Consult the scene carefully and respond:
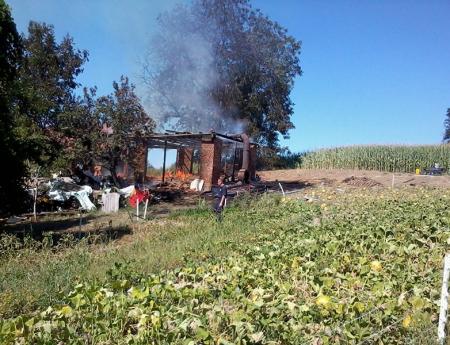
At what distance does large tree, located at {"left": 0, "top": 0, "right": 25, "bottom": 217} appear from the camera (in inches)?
340

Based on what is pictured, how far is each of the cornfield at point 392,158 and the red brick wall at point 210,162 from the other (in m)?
16.8

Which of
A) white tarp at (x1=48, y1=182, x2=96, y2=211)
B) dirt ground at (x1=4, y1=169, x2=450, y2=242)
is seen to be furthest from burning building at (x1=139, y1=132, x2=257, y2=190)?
white tarp at (x1=48, y1=182, x2=96, y2=211)

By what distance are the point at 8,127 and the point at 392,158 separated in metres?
27.0

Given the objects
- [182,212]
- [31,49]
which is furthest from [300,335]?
[31,49]

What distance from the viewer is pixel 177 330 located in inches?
110

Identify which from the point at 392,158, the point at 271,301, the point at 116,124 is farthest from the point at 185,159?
the point at 271,301

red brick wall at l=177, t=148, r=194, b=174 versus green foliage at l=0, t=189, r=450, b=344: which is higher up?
red brick wall at l=177, t=148, r=194, b=174

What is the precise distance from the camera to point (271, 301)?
141 inches

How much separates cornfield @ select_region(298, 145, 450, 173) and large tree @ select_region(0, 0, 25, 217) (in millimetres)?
26088

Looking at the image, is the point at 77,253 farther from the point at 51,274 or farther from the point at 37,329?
the point at 37,329

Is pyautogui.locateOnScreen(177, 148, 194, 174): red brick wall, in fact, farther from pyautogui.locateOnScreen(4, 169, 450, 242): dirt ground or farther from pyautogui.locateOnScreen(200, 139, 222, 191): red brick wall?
pyautogui.locateOnScreen(4, 169, 450, 242): dirt ground

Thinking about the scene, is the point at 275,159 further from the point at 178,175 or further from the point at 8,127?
the point at 8,127

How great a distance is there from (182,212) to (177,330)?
367 inches

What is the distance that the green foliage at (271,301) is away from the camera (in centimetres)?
290
